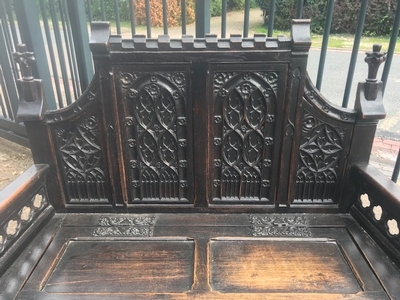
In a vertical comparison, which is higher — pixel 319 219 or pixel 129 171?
pixel 129 171

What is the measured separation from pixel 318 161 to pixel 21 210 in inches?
45.3

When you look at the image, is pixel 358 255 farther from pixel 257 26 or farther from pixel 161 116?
pixel 257 26

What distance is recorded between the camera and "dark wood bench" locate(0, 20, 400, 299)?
1.31 meters

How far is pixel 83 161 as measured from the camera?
1.58 m

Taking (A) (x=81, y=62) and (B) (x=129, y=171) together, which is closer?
(B) (x=129, y=171)

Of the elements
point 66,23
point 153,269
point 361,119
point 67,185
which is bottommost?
point 153,269

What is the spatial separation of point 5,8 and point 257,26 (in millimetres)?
3321

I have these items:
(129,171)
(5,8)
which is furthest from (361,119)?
(5,8)

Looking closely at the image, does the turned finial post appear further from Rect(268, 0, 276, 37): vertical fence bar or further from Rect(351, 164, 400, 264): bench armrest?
Rect(268, 0, 276, 37): vertical fence bar

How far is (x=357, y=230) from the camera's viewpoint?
1.51 meters

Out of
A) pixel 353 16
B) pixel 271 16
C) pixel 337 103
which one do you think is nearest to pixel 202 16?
pixel 271 16

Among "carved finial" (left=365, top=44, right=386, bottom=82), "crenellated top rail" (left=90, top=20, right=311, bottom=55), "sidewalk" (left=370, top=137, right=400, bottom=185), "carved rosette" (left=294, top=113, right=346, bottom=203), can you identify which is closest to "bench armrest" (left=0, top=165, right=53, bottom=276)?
"crenellated top rail" (left=90, top=20, right=311, bottom=55)

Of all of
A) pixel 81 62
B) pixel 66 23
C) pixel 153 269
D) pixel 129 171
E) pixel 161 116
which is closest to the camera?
pixel 153 269

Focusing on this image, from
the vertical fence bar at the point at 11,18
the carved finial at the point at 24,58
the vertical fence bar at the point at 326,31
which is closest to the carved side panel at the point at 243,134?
the vertical fence bar at the point at 326,31
